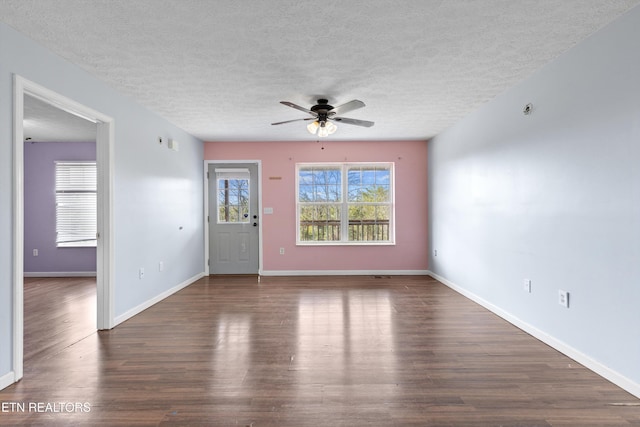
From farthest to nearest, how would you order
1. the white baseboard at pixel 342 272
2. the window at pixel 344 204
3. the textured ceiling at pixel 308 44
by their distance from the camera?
1. the window at pixel 344 204
2. the white baseboard at pixel 342 272
3. the textured ceiling at pixel 308 44

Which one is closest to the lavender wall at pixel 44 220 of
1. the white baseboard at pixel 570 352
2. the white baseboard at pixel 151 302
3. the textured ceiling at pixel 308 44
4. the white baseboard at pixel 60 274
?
the white baseboard at pixel 60 274

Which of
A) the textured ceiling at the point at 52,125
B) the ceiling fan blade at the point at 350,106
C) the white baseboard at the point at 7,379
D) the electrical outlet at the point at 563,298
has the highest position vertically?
the textured ceiling at the point at 52,125

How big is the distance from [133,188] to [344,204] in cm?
343

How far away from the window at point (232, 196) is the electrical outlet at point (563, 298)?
183 inches

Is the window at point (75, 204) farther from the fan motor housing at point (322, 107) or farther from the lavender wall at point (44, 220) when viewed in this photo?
the fan motor housing at point (322, 107)

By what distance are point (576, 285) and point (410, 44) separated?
224 centimetres

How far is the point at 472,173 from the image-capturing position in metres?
4.16

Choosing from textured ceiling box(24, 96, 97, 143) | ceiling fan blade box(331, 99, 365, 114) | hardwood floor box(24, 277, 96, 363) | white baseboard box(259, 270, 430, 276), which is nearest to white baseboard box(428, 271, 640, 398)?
white baseboard box(259, 270, 430, 276)

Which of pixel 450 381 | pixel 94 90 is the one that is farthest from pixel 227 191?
pixel 450 381

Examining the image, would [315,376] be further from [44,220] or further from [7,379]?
[44,220]

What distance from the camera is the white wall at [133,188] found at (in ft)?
7.06

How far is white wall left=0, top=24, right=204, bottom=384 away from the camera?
2.15 meters

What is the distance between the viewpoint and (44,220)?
19.2 feet

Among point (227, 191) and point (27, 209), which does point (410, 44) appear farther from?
point (27, 209)
